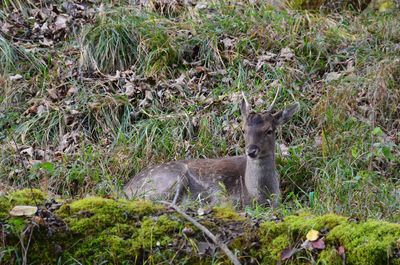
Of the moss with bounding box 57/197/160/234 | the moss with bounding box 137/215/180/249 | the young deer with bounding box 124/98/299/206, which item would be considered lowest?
the young deer with bounding box 124/98/299/206

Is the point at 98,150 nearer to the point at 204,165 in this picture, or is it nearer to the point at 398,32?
the point at 204,165

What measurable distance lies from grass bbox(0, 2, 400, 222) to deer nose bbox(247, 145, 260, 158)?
558 millimetres

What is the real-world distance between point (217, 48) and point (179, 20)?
1.00 metres

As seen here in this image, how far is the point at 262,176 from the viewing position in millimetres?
8617

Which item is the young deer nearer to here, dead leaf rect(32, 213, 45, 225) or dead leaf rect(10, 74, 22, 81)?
dead leaf rect(10, 74, 22, 81)

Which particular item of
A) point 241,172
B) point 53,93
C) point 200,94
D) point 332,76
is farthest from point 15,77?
point 332,76

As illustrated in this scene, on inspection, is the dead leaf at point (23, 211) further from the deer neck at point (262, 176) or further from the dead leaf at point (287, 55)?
the dead leaf at point (287, 55)

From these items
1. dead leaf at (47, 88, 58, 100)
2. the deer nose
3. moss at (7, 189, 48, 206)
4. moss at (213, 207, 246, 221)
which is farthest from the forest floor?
moss at (213, 207, 246, 221)

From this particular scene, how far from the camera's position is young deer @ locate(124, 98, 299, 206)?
849cm

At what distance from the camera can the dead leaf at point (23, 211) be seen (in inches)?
182

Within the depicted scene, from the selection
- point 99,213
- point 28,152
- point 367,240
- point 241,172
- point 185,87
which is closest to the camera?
point 367,240

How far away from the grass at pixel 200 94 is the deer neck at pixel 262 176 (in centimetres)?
26

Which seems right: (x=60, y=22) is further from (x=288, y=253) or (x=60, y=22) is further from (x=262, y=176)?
(x=288, y=253)

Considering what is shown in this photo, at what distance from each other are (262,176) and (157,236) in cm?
393
